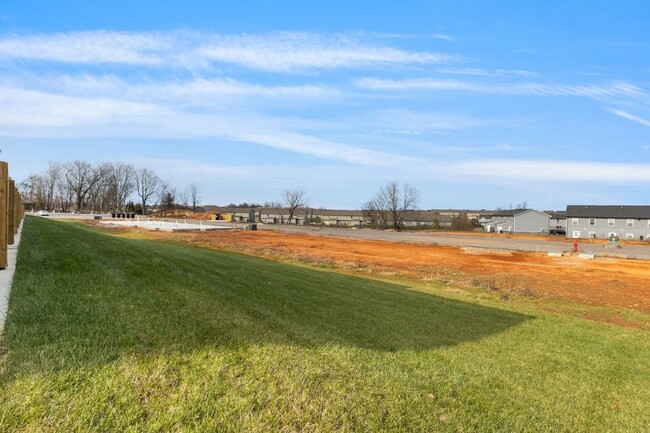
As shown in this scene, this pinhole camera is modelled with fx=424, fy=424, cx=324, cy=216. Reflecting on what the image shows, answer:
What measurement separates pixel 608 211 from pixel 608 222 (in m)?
1.95

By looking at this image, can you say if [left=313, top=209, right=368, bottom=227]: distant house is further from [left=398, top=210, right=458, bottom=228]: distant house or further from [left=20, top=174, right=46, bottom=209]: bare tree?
[left=20, top=174, right=46, bottom=209]: bare tree

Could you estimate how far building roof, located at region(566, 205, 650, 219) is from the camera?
64838 mm

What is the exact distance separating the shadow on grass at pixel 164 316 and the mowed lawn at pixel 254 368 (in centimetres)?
3

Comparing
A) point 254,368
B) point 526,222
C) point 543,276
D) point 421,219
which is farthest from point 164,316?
point 421,219

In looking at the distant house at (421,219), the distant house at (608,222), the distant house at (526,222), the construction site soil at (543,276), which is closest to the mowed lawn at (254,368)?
the construction site soil at (543,276)

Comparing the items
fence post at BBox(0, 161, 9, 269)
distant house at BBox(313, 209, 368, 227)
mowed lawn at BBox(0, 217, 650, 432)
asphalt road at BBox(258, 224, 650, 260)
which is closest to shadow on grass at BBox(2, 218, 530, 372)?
mowed lawn at BBox(0, 217, 650, 432)

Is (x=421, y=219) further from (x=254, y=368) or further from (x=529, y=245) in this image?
(x=254, y=368)

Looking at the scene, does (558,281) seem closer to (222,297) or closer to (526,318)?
(526,318)

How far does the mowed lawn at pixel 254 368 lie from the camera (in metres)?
2.78

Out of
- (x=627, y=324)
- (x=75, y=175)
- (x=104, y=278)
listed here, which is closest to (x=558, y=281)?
(x=627, y=324)

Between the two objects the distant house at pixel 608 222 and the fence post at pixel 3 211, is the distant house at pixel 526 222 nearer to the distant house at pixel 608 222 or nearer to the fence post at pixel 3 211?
the distant house at pixel 608 222

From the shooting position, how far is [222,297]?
6.45 meters

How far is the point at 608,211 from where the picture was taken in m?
67.0

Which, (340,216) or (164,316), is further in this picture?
(340,216)
